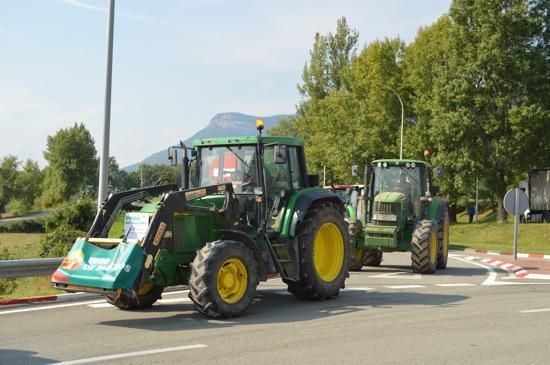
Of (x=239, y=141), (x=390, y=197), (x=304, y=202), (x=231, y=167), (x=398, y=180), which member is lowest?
(x=304, y=202)

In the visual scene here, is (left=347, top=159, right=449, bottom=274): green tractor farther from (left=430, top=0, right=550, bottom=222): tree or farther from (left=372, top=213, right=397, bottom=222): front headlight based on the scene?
(left=430, top=0, right=550, bottom=222): tree

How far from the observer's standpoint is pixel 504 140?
39.2m

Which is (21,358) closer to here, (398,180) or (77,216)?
(398,180)

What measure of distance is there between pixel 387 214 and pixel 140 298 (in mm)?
8337

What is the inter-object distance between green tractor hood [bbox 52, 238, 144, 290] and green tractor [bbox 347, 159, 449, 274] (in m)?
8.54

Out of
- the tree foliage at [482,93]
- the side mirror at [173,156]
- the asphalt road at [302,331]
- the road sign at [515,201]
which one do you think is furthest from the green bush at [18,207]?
the asphalt road at [302,331]

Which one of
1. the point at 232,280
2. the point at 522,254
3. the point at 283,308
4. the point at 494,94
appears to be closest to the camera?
the point at 232,280

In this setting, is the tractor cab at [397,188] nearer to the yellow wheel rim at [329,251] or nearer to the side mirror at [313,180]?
the yellow wheel rim at [329,251]

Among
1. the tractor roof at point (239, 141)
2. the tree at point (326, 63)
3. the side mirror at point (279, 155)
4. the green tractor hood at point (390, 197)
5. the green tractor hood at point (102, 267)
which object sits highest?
the tree at point (326, 63)

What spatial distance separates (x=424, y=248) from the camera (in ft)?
52.8

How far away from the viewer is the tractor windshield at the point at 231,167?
10.5m

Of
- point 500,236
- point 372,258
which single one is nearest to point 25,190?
point 500,236

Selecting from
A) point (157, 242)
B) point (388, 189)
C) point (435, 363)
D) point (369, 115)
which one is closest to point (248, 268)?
point (157, 242)

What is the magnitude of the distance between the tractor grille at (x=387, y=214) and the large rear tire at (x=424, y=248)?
744mm
